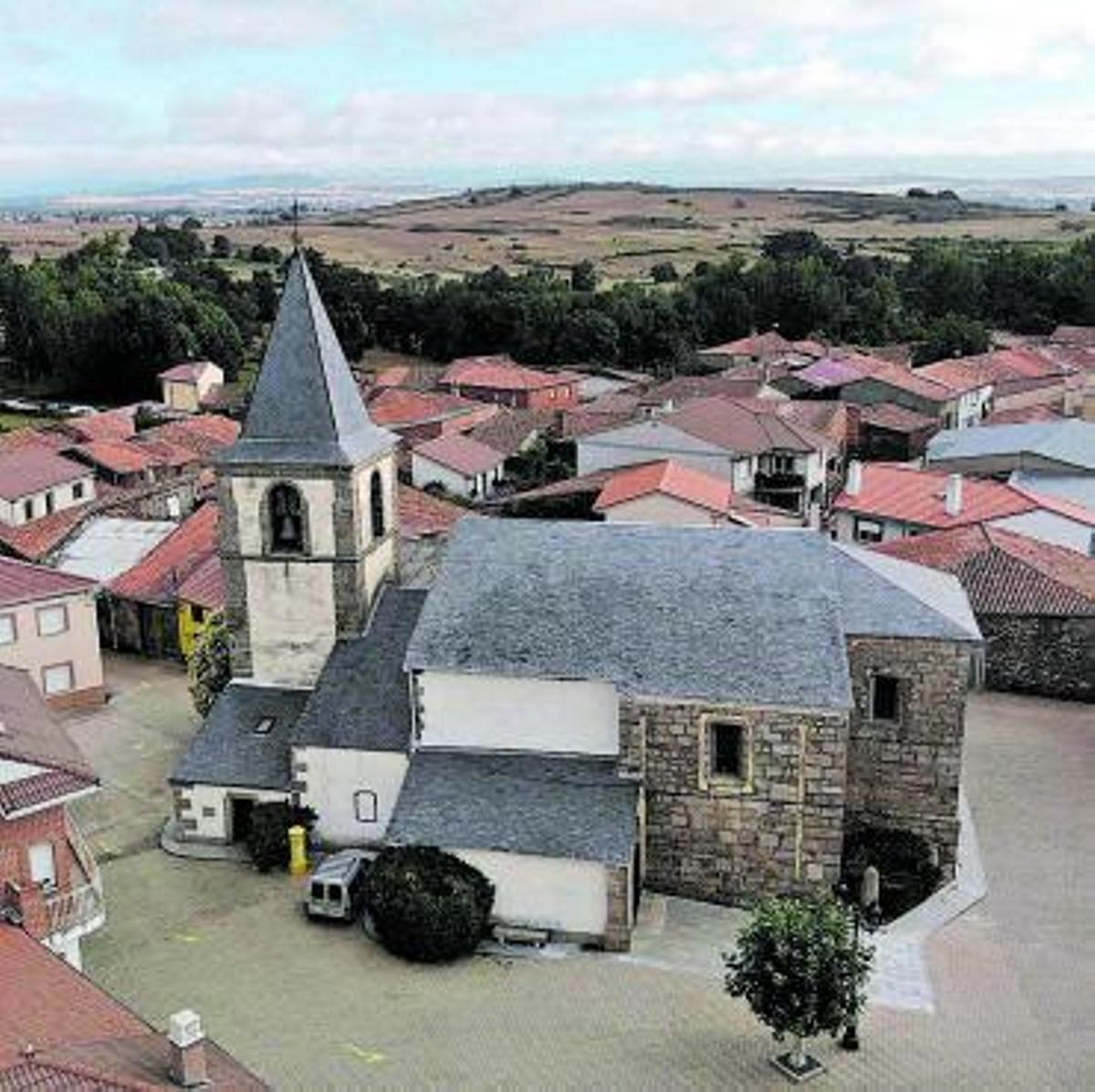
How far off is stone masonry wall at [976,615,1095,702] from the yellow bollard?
77.2 ft

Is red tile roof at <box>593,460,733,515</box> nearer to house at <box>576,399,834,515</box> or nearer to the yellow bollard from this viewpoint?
house at <box>576,399,834,515</box>

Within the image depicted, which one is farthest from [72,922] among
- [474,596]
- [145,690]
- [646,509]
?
[646,509]

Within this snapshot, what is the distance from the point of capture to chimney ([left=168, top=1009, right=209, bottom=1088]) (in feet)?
56.1

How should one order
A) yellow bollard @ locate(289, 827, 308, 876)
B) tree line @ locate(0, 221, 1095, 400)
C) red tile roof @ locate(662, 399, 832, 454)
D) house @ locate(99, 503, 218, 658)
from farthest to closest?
tree line @ locate(0, 221, 1095, 400)
red tile roof @ locate(662, 399, 832, 454)
house @ locate(99, 503, 218, 658)
yellow bollard @ locate(289, 827, 308, 876)

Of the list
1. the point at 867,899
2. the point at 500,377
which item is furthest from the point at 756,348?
the point at 867,899

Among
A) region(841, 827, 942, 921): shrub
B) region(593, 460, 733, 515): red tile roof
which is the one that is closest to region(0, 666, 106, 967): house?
region(841, 827, 942, 921): shrub

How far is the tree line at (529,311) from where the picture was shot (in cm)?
11744

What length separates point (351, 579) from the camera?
33.8 meters

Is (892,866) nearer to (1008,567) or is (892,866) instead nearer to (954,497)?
(1008,567)

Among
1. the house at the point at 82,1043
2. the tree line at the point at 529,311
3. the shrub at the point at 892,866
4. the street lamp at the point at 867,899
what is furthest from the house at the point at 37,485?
the tree line at the point at 529,311

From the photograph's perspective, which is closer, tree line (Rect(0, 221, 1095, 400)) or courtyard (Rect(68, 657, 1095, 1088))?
courtyard (Rect(68, 657, 1095, 1088))

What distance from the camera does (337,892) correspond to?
2962 cm

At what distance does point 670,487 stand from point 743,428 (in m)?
15.2

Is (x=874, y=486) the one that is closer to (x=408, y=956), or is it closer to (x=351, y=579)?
(x=351, y=579)
